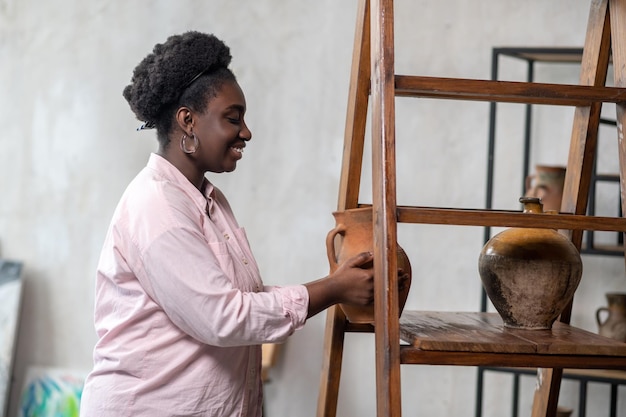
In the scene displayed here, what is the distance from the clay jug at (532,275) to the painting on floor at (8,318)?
3.50 metres

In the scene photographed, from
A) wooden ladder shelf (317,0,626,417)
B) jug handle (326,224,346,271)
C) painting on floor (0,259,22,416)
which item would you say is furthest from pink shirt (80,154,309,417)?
painting on floor (0,259,22,416)

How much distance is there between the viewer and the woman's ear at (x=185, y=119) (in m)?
2.07

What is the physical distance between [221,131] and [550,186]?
79.2 inches

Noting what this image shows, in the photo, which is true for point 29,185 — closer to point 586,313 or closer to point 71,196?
point 71,196

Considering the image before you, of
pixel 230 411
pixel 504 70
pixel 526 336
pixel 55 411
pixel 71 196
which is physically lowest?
pixel 55 411

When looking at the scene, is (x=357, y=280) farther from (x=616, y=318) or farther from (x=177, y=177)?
(x=616, y=318)

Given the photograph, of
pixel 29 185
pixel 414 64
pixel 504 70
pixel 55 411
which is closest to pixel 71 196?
pixel 29 185

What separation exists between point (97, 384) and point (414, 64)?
283cm

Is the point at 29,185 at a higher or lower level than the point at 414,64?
lower

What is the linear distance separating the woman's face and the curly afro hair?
26mm

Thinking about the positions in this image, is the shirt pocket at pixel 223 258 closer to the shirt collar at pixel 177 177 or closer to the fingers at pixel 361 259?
the shirt collar at pixel 177 177

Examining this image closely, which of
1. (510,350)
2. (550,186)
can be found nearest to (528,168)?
(550,186)

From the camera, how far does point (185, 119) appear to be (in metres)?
2.08

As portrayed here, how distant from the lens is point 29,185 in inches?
192
